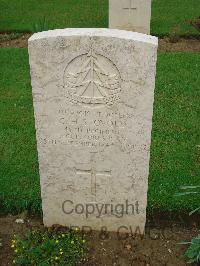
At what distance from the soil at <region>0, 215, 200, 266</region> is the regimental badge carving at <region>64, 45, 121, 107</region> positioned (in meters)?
1.36

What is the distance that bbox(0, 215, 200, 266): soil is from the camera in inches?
152

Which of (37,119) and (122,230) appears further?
(122,230)

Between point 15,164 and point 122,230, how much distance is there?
5.41ft

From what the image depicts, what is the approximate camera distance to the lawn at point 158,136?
4551mm

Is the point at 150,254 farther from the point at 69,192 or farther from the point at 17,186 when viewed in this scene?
the point at 17,186

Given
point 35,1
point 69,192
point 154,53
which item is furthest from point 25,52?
point 154,53

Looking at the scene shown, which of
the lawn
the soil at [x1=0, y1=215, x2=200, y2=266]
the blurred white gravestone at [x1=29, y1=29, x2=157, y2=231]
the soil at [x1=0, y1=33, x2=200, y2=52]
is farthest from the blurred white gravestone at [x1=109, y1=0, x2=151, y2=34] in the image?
the blurred white gravestone at [x1=29, y1=29, x2=157, y2=231]

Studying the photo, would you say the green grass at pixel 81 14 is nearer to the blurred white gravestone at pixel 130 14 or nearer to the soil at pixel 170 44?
the soil at pixel 170 44

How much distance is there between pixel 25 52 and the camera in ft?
27.9

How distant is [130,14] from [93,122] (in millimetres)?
5818

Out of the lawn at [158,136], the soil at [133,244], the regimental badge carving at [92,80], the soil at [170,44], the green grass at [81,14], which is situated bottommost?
the soil at [133,244]
